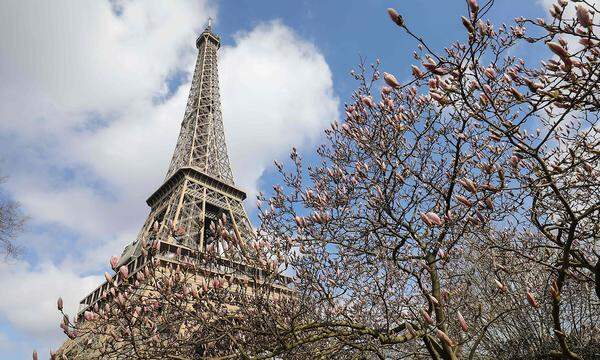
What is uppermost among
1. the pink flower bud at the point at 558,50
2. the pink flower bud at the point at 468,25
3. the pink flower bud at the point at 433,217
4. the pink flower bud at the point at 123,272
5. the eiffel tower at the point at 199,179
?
the eiffel tower at the point at 199,179

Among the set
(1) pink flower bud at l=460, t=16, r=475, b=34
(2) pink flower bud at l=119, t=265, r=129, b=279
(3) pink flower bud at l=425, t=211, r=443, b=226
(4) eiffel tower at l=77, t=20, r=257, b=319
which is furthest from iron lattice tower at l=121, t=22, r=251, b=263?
(1) pink flower bud at l=460, t=16, r=475, b=34

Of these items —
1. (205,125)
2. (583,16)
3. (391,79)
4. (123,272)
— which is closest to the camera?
(583,16)

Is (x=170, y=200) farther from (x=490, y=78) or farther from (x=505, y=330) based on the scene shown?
(x=490, y=78)

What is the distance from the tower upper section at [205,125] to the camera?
35.5 metres

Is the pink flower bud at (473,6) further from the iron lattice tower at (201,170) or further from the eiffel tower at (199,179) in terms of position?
the iron lattice tower at (201,170)

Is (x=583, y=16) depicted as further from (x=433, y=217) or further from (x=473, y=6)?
(x=433, y=217)

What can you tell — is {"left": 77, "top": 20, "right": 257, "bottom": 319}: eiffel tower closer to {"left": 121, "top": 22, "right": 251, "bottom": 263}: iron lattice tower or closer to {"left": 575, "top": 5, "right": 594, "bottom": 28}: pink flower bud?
{"left": 121, "top": 22, "right": 251, "bottom": 263}: iron lattice tower

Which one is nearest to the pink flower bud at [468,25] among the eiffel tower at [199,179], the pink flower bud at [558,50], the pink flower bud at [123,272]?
the pink flower bud at [558,50]

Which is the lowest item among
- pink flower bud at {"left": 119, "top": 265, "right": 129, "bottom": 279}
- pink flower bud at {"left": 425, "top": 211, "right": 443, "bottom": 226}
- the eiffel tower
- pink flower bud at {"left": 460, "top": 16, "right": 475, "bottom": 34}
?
pink flower bud at {"left": 425, "top": 211, "right": 443, "bottom": 226}

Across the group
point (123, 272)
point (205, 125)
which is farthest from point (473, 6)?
point (205, 125)

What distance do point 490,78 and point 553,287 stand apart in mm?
1987

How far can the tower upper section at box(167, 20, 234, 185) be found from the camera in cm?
3547

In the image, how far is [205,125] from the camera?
39.7m

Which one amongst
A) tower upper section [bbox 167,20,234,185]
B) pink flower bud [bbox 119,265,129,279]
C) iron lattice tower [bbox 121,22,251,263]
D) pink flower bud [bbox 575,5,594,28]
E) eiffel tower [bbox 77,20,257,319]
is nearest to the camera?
pink flower bud [bbox 575,5,594,28]
